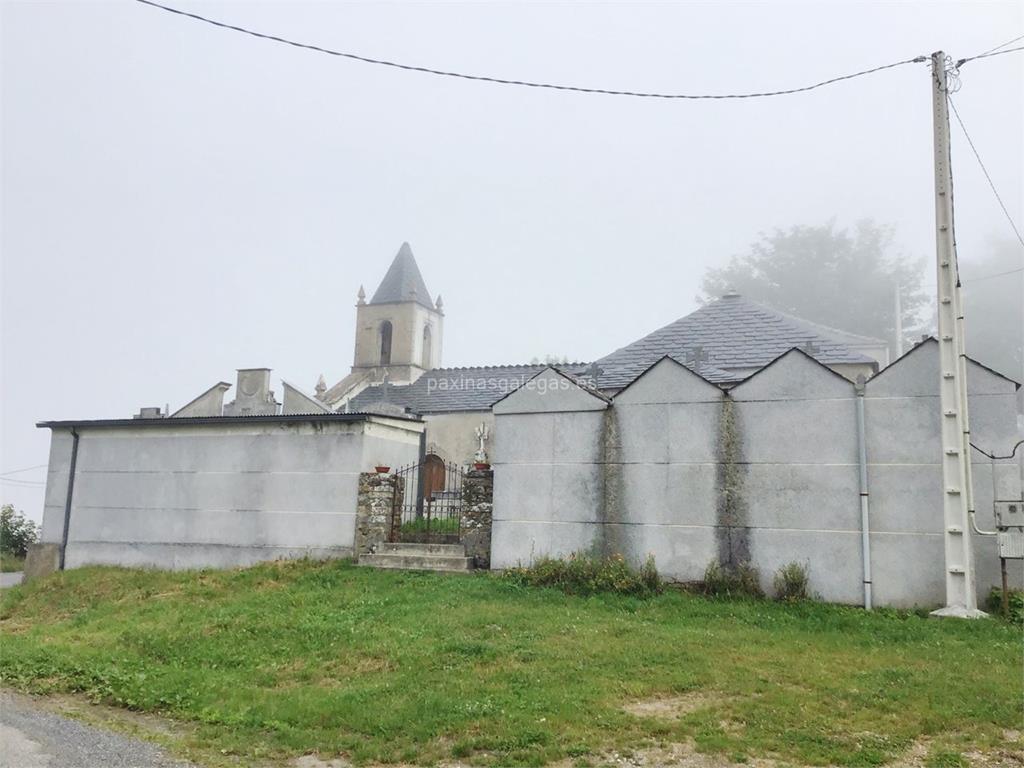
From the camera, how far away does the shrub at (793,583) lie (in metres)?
11.1

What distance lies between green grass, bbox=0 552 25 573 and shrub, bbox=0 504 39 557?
17.3 inches

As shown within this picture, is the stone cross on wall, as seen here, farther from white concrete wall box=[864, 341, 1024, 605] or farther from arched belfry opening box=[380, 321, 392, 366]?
white concrete wall box=[864, 341, 1024, 605]

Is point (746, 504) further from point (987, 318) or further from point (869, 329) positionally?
point (987, 318)

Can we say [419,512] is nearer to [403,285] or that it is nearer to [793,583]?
[793,583]

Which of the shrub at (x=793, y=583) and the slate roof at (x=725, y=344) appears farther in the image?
the slate roof at (x=725, y=344)

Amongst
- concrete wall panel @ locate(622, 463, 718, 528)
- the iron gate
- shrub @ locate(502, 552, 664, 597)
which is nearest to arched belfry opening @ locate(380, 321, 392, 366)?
the iron gate

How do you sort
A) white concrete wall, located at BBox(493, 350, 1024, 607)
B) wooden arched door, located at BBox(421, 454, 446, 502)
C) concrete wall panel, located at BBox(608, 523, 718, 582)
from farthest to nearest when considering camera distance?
wooden arched door, located at BBox(421, 454, 446, 502)
concrete wall panel, located at BBox(608, 523, 718, 582)
white concrete wall, located at BBox(493, 350, 1024, 607)

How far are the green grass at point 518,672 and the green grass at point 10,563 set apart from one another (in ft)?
47.3

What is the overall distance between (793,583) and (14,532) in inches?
1117

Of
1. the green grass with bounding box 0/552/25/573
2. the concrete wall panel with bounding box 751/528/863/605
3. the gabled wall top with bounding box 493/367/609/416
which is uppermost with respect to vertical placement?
Result: the gabled wall top with bounding box 493/367/609/416

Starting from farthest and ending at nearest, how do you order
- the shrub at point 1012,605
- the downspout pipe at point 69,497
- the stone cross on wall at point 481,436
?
1. the stone cross on wall at point 481,436
2. the downspout pipe at point 69,497
3. the shrub at point 1012,605

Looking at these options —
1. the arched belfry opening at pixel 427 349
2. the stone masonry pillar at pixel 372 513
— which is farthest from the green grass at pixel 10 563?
the arched belfry opening at pixel 427 349

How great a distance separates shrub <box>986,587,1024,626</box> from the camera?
31.8ft

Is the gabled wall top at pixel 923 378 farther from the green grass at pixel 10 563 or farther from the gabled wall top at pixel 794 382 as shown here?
the green grass at pixel 10 563
